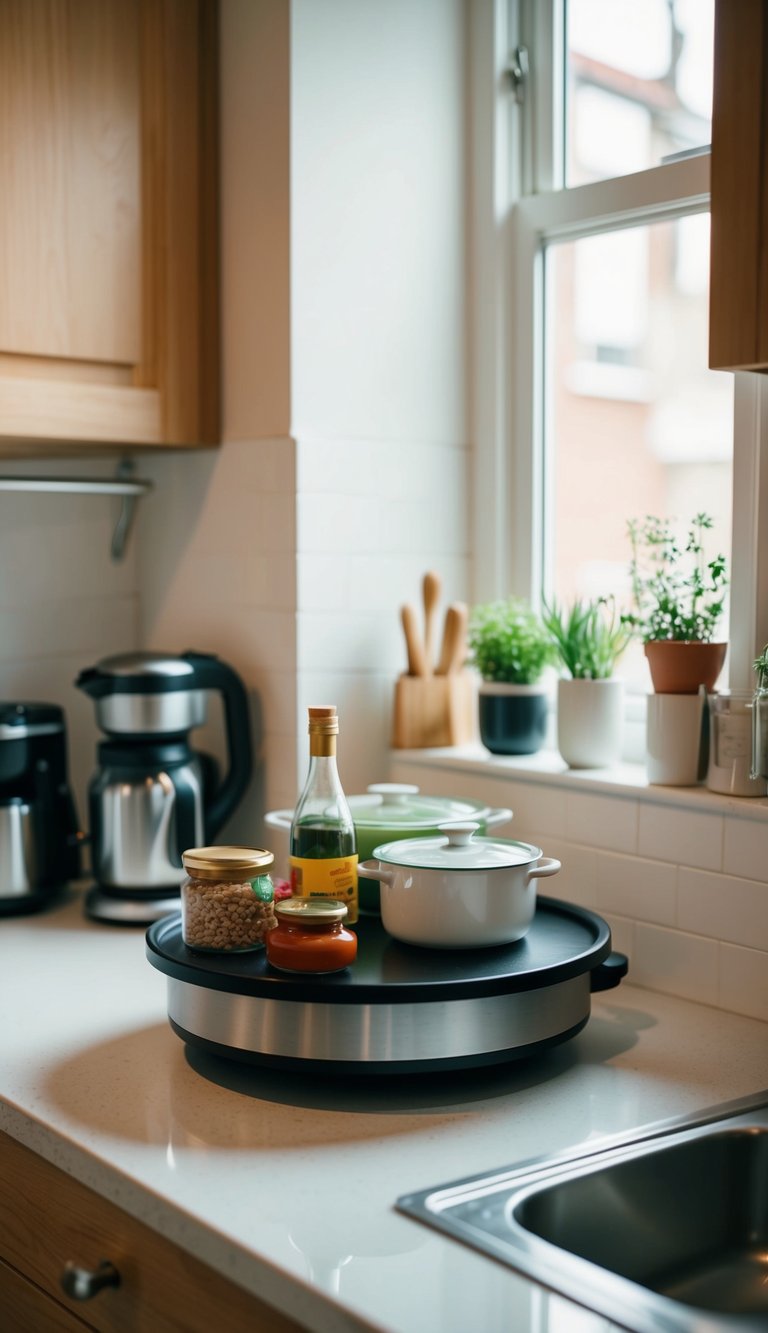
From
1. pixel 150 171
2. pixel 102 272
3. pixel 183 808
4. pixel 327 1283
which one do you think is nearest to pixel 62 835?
pixel 183 808

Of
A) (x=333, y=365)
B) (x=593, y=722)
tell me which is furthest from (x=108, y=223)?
(x=593, y=722)

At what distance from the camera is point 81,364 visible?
179 centimetres

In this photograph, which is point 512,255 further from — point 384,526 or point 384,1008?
point 384,1008

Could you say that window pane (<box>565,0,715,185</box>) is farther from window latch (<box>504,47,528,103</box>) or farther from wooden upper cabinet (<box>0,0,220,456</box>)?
wooden upper cabinet (<box>0,0,220,456</box>)

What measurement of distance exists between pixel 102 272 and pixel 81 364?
0.13m

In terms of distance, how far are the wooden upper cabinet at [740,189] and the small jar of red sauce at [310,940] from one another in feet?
2.01

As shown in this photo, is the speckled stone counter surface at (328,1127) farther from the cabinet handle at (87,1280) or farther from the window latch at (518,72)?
the window latch at (518,72)

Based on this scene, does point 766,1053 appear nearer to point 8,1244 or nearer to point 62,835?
point 8,1244

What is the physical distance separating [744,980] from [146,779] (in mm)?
798

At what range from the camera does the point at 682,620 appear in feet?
5.26

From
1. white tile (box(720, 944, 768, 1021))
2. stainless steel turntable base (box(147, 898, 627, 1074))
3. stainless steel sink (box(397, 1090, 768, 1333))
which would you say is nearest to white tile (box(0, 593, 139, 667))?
stainless steel turntable base (box(147, 898, 627, 1074))

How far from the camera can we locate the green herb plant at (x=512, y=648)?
1.78 metres

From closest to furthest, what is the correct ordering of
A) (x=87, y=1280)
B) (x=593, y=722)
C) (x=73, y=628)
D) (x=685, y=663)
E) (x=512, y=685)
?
(x=87, y=1280) < (x=685, y=663) < (x=593, y=722) < (x=512, y=685) < (x=73, y=628)

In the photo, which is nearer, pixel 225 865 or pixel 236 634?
pixel 225 865
